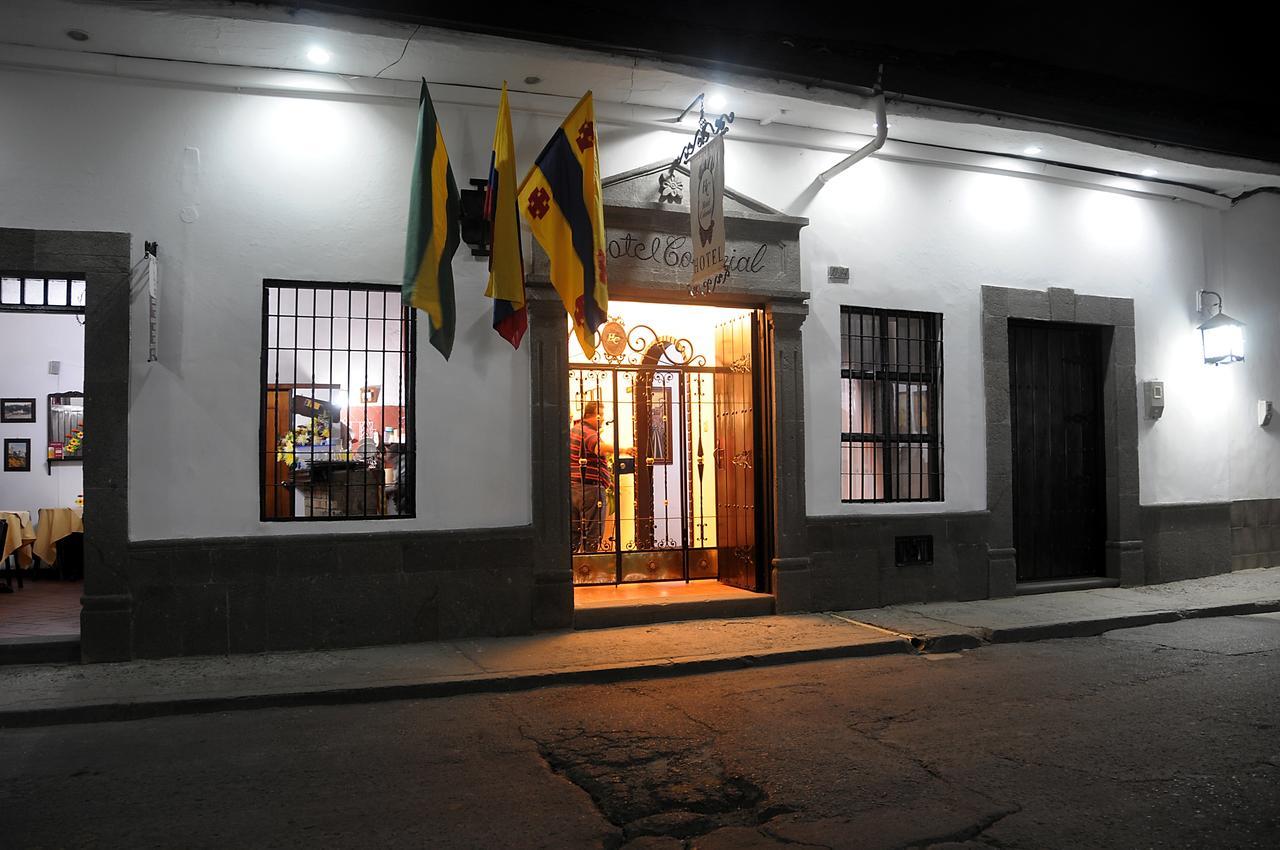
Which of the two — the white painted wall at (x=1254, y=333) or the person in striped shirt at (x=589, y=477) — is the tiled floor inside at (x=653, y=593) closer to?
the person in striped shirt at (x=589, y=477)

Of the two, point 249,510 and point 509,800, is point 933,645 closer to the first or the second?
point 509,800

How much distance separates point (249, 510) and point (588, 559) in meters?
3.55

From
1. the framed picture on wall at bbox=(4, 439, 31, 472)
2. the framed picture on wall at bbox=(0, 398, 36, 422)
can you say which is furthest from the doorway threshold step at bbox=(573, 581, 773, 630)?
the framed picture on wall at bbox=(0, 398, 36, 422)

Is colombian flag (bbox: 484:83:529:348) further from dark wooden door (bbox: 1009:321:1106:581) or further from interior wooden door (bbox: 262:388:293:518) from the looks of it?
dark wooden door (bbox: 1009:321:1106:581)

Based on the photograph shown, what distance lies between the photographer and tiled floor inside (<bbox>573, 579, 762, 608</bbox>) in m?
8.88

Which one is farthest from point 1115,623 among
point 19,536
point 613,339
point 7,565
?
point 7,565

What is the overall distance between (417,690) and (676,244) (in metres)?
4.78

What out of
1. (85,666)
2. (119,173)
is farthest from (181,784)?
(119,173)

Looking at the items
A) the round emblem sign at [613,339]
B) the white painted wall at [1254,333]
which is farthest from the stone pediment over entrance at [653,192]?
the white painted wall at [1254,333]

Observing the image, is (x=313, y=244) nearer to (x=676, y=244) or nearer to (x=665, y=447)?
(x=676, y=244)

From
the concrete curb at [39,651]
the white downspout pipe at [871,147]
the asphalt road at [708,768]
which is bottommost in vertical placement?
the asphalt road at [708,768]

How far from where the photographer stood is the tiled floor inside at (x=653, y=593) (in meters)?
8.88

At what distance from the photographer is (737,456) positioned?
9.86 m

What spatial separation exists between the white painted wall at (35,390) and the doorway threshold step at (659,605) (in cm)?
892
